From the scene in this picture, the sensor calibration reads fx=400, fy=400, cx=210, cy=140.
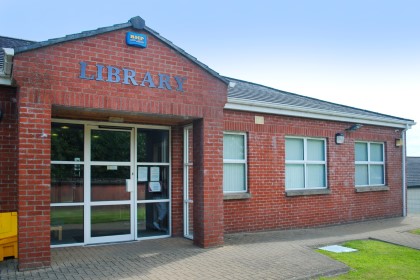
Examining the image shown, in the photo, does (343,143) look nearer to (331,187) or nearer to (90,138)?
(331,187)

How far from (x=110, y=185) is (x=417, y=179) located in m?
13.6

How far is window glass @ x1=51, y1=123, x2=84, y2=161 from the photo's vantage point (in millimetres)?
8273

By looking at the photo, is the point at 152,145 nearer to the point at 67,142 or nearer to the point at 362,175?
the point at 67,142

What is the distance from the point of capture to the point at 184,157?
376 inches

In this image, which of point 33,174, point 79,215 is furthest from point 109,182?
point 33,174

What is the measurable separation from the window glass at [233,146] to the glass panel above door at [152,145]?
5.26 ft

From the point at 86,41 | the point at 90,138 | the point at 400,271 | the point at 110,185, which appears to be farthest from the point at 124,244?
the point at 400,271

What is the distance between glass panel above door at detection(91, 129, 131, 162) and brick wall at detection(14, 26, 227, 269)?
0.41m

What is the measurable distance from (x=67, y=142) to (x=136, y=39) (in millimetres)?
2628

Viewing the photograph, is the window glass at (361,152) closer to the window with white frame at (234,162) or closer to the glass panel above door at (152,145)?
the window with white frame at (234,162)

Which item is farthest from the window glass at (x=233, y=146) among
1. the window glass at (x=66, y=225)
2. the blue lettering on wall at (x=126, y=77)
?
the window glass at (x=66, y=225)

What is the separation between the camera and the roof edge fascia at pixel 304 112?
1020cm

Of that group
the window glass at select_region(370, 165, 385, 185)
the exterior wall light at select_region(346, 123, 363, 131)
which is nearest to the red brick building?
the exterior wall light at select_region(346, 123, 363, 131)

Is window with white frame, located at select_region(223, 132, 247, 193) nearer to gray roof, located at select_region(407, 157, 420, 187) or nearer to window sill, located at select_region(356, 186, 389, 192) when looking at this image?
window sill, located at select_region(356, 186, 389, 192)
